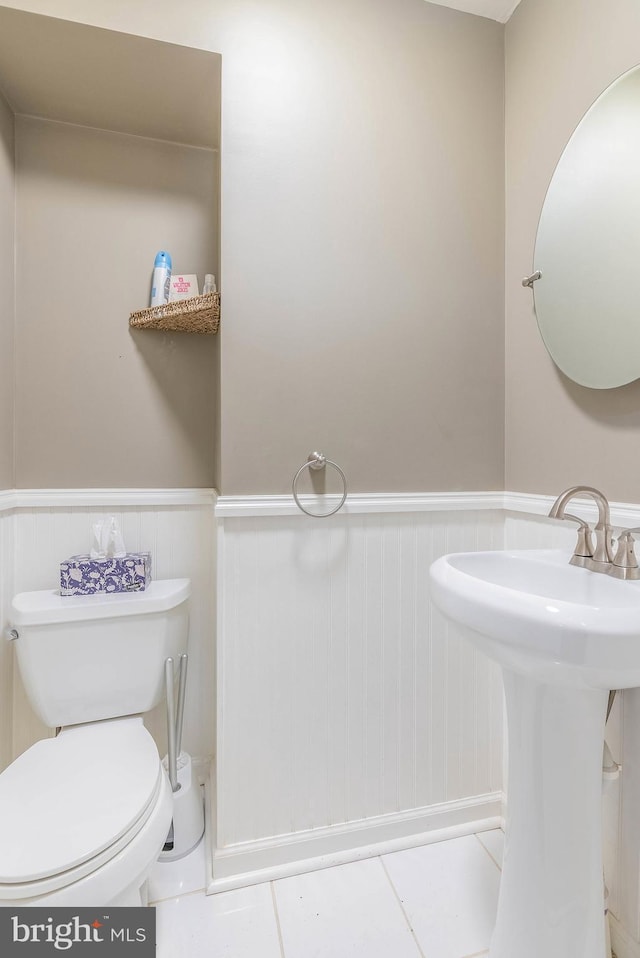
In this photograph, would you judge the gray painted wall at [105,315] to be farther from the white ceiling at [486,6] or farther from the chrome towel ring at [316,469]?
the white ceiling at [486,6]

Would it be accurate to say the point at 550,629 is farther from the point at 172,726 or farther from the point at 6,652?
the point at 6,652

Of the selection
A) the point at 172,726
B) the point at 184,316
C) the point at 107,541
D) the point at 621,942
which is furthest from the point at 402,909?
the point at 184,316

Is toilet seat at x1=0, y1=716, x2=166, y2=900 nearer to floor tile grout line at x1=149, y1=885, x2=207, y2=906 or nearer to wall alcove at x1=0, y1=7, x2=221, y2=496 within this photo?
floor tile grout line at x1=149, y1=885, x2=207, y2=906

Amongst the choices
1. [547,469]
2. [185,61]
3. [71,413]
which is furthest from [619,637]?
[185,61]

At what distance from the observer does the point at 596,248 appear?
1.08 m

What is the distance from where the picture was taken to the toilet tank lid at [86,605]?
117cm

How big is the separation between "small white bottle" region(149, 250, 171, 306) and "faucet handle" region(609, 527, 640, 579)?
1.30 metres

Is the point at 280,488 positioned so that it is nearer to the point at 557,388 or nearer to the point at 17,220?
the point at 557,388

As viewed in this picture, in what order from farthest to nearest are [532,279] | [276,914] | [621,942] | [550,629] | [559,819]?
1. [532,279]
2. [276,914]
3. [621,942]
4. [559,819]
5. [550,629]

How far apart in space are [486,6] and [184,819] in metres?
2.45

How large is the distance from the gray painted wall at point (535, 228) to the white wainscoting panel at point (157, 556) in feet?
3.28

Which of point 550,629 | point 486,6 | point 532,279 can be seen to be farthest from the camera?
point 486,6

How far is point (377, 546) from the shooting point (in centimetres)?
130

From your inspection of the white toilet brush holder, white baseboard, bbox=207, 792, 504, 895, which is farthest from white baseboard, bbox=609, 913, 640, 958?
the white toilet brush holder
